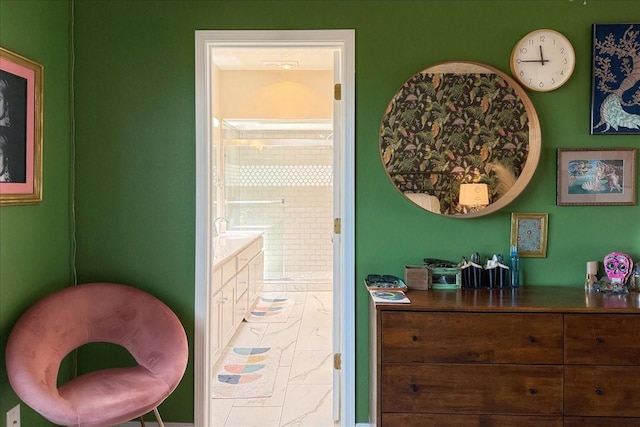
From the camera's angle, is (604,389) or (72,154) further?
(72,154)

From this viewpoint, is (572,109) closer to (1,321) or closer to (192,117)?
(192,117)

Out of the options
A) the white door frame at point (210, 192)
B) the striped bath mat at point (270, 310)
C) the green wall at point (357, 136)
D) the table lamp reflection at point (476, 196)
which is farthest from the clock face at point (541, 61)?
the striped bath mat at point (270, 310)

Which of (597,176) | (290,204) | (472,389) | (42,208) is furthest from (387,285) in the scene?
(290,204)

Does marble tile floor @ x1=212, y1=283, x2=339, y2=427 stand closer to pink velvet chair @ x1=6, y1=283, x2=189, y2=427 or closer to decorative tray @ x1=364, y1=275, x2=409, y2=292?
pink velvet chair @ x1=6, y1=283, x2=189, y2=427

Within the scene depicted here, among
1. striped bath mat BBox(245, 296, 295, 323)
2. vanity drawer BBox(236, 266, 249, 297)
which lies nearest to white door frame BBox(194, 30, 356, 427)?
vanity drawer BBox(236, 266, 249, 297)

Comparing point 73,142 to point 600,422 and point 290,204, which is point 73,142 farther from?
point 290,204

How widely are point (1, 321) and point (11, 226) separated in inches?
15.9

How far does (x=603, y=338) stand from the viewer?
6.55 ft

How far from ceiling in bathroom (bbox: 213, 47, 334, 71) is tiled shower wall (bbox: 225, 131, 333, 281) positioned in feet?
4.58

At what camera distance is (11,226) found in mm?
2057

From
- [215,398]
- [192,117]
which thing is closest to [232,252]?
[215,398]

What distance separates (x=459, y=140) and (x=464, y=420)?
4.36ft

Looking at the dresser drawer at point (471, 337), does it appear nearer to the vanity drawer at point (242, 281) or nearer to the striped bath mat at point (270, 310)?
the vanity drawer at point (242, 281)

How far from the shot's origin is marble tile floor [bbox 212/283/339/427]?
8.96 ft
